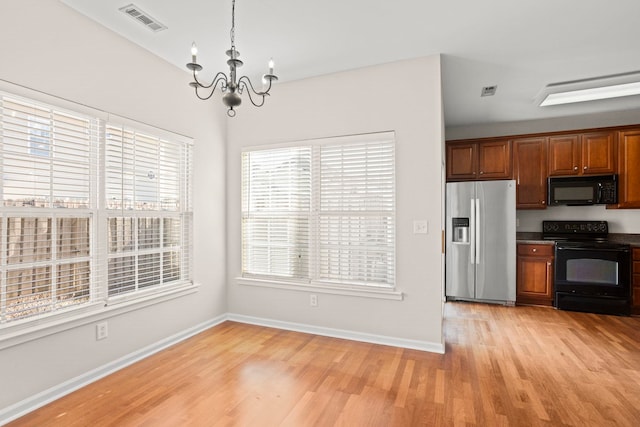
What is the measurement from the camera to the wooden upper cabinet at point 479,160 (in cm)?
513

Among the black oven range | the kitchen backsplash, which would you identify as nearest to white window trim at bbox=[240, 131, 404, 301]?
the black oven range

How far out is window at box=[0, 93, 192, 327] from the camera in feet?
7.09

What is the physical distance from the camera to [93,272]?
2.62 m

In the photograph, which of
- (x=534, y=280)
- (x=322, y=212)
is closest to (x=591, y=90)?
(x=534, y=280)

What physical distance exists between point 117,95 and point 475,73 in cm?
352

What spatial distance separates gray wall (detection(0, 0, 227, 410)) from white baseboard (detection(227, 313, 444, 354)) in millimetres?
434

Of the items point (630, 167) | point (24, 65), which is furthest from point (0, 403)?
point (630, 167)

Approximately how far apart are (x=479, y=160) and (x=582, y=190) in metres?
1.44

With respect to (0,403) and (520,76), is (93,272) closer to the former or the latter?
(0,403)

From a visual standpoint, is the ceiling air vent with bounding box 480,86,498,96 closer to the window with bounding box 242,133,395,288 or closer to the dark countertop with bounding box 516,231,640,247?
the window with bounding box 242,133,395,288

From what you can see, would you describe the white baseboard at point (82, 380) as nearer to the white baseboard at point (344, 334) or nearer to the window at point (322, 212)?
the white baseboard at point (344, 334)

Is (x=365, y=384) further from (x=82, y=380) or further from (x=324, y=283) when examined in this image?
(x=82, y=380)

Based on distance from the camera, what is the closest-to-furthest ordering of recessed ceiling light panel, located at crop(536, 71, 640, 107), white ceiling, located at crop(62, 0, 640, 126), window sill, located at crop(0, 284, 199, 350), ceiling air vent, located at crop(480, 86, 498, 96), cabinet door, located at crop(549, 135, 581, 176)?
window sill, located at crop(0, 284, 199, 350) → white ceiling, located at crop(62, 0, 640, 126) → recessed ceiling light panel, located at crop(536, 71, 640, 107) → ceiling air vent, located at crop(480, 86, 498, 96) → cabinet door, located at crop(549, 135, 581, 176)

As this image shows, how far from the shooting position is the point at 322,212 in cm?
359
